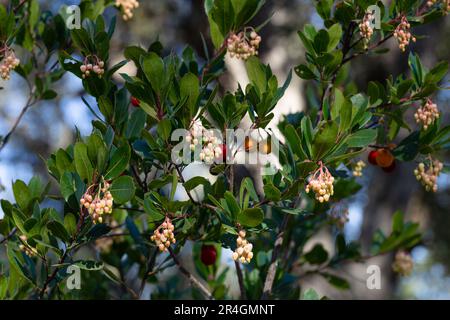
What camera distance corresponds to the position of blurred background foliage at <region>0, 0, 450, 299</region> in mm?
4185

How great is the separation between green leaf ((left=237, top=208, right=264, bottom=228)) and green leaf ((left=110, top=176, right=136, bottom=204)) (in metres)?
0.29

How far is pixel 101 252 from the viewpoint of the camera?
2.58 metres

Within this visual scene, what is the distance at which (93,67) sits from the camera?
A: 185cm

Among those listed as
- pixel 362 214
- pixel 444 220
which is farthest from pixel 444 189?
pixel 362 214

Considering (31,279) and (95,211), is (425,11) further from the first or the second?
(31,279)

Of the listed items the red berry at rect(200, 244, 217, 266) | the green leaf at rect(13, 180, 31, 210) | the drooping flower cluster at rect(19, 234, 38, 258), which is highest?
the green leaf at rect(13, 180, 31, 210)

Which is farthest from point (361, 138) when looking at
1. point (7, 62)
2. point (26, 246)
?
point (7, 62)

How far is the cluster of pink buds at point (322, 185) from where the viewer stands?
1600 mm

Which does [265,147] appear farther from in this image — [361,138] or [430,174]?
[430,174]

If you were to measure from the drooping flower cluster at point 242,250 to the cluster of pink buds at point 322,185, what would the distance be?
0.69 ft

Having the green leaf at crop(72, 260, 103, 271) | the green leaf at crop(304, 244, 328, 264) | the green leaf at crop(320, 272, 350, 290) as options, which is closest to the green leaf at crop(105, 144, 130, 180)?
the green leaf at crop(72, 260, 103, 271)

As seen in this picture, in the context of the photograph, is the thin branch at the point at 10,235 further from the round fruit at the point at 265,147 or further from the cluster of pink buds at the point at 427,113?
the cluster of pink buds at the point at 427,113

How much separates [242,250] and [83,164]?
476mm

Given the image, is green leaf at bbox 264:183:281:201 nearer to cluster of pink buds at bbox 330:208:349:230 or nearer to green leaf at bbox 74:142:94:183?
green leaf at bbox 74:142:94:183
